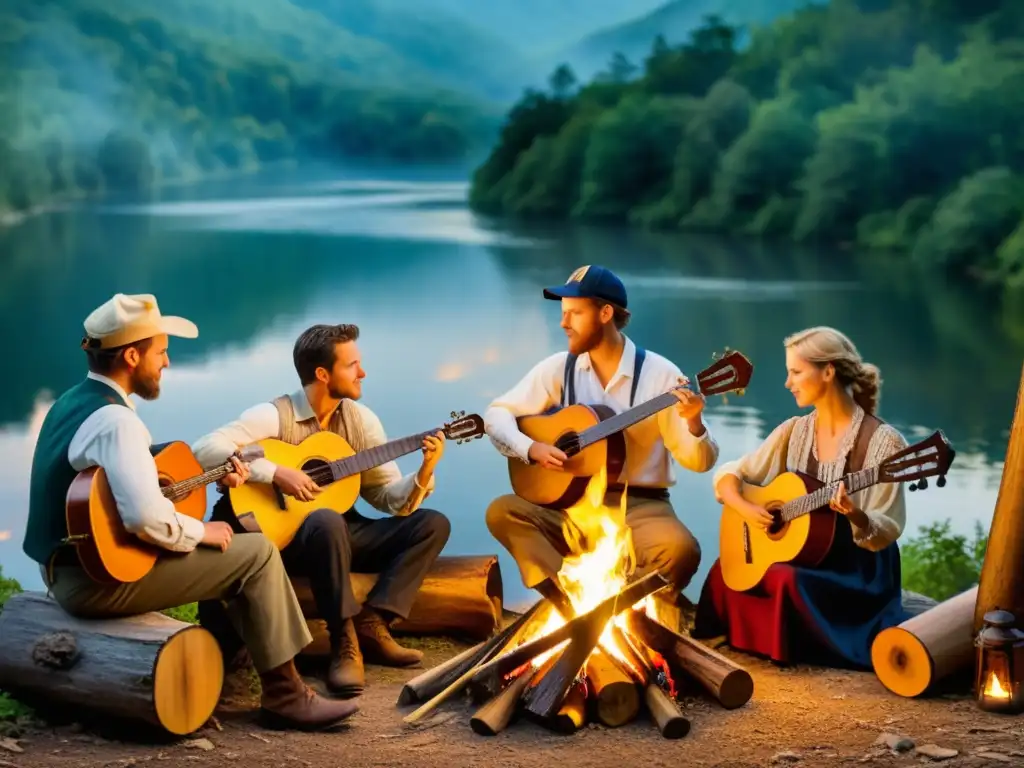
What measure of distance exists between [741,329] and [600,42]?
2797 mm

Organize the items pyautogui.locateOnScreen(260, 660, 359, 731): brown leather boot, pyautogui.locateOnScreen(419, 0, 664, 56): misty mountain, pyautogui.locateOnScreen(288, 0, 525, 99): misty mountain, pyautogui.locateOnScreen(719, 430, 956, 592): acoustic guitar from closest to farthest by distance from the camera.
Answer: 1. pyautogui.locateOnScreen(260, 660, 359, 731): brown leather boot
2. pyautogui.locateOnScreen(719, 430, 956, 592): acoustic guitar
3. pyautogui.locateOnScreen(288, 0, 525, 99): misty mountain
4. pyautogui.locateOnScreen(419, 0, 664, 56): misty mountain

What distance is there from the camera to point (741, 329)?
1155 cm

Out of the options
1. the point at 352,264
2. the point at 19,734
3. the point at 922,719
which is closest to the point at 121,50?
the point at 352,264

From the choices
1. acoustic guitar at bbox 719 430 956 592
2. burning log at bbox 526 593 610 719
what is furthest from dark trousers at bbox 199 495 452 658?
acoustic guitar at bbox 719 430 956 592

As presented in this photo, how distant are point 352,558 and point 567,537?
2.77ft

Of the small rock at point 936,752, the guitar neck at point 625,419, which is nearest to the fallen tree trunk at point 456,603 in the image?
the guitar neck at point 625,419

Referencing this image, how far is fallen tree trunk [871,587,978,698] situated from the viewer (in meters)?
5.28

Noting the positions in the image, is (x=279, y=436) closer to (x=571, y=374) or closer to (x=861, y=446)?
(x=571, y=374)

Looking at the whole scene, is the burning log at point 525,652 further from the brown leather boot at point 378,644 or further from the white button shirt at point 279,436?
the white button shirt at point 279,436

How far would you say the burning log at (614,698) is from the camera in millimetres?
5051

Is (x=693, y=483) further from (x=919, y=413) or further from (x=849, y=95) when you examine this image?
(x=849, y=95)

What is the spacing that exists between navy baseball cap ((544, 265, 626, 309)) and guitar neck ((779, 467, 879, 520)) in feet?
3.45

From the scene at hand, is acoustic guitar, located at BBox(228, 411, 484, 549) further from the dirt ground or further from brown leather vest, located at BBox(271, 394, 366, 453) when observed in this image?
the dirt ground

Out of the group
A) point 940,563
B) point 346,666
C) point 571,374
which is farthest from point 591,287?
point 940,563
